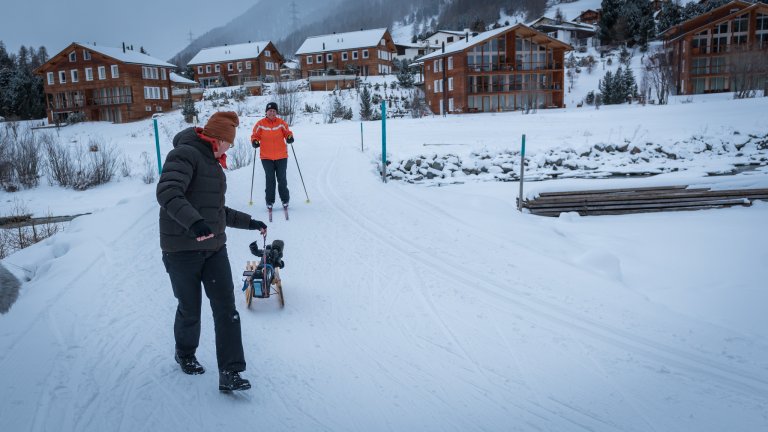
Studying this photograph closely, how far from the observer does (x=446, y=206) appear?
9.79 meters

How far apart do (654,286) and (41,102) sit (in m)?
65.4

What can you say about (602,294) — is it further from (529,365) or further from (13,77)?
(13,77)

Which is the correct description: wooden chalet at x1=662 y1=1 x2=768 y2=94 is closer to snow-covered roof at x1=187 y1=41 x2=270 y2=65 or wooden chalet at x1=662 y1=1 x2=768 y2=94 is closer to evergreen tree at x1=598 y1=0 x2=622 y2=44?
evergreen tree at x1=598 y1=0 x2=622 y2=44

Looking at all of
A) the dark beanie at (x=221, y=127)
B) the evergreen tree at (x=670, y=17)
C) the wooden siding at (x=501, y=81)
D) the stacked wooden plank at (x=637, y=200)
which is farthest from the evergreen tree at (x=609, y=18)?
the dark beanie at (x=221, y=127)

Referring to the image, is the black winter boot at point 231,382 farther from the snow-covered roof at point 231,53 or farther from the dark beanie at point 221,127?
the snow-covered roof at point 231,53

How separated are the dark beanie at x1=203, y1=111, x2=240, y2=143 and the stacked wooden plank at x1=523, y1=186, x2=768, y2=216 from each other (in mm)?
7113

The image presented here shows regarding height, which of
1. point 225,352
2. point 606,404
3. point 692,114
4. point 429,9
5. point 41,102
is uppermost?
point 429,9

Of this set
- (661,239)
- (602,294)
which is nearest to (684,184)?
(661,239)

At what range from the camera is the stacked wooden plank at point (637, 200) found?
9719 mm

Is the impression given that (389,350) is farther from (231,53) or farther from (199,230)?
(231,53)

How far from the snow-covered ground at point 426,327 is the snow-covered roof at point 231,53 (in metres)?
A: 64.6

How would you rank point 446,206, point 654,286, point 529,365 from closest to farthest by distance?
point 529,365 → point 654,286 → point 446,206

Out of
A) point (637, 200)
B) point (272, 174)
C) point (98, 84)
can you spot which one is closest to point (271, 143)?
point (272, 174)

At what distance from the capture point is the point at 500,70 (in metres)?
41.9
